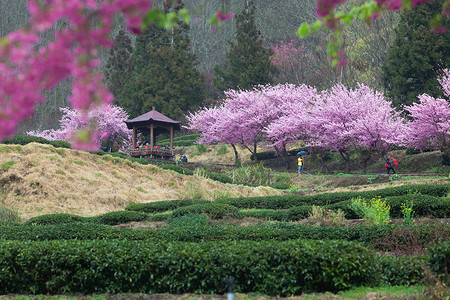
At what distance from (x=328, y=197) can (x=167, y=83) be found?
35.7m

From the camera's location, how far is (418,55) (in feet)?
105

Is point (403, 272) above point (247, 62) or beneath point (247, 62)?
beneath

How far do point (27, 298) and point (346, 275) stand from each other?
4.82 meters

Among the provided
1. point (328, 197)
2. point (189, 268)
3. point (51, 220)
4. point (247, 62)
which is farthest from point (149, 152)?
point (189, 268)

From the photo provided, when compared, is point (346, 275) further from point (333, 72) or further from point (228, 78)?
point (228, 78)

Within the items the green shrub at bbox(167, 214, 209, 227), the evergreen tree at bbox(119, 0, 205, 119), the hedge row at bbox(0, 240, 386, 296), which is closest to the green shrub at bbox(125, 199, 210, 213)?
the green shrub at bbox(167, 214, 209, 227)

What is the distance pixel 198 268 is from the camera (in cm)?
692

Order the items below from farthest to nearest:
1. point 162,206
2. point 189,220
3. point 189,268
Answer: point 162,206
point 189,220
point 189,268

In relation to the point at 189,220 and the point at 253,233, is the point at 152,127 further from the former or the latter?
the point at 253,233

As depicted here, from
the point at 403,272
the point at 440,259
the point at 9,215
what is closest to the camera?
the point at 440,259

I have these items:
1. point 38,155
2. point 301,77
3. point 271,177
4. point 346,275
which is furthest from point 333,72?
point 346,275

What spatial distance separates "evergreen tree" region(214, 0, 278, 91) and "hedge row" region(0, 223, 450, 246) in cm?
3613

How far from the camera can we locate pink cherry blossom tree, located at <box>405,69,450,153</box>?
2545 centimetres

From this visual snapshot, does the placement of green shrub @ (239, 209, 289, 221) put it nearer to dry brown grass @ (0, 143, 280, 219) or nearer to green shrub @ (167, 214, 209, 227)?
green shrub @ (167, 214, 209, 227)
